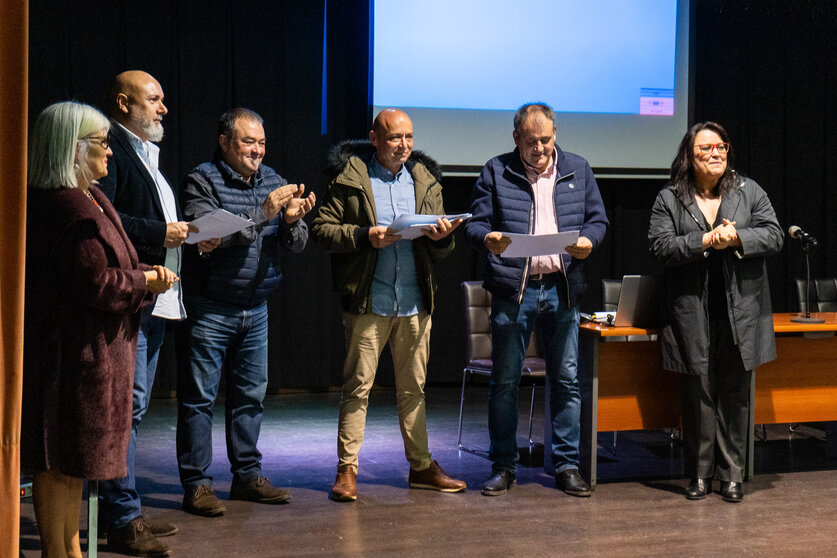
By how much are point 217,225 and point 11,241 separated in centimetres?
107

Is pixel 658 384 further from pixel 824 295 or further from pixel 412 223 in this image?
pixel 824 295

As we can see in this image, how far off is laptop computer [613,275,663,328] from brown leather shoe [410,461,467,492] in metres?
1.03

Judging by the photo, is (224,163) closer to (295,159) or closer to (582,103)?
(295,159)

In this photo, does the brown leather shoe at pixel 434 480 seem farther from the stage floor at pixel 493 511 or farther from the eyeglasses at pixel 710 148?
the eyeglasses at pixel 710 148

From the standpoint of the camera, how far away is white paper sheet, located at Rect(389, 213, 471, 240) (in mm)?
3535

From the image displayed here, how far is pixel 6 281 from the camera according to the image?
219 centimetres

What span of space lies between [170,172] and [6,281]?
4.32m

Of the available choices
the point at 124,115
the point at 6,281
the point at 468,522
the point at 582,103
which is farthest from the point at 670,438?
the point at 6,281

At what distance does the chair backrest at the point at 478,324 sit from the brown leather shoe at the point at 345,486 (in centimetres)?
124

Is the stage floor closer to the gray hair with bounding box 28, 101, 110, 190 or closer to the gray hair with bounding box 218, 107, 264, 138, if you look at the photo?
the gray hair with bounding box 28, 101, 110, 190

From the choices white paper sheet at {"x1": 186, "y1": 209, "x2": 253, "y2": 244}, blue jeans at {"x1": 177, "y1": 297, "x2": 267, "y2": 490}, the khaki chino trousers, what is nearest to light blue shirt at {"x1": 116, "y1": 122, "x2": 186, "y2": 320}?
white paper sheet at {"x1": 186, "y1": 209, "x2": 253, "y2": 244}

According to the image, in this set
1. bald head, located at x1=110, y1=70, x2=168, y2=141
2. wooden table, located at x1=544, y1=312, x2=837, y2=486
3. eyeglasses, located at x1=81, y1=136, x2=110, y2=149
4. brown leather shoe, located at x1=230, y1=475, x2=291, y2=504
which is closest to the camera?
eyeglasses, located at x1=81, y1=136, x2=110, y2=149

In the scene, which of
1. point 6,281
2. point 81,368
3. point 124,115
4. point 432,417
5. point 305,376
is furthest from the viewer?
point 305,376

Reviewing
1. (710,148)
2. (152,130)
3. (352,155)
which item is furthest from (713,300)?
(152,130)
